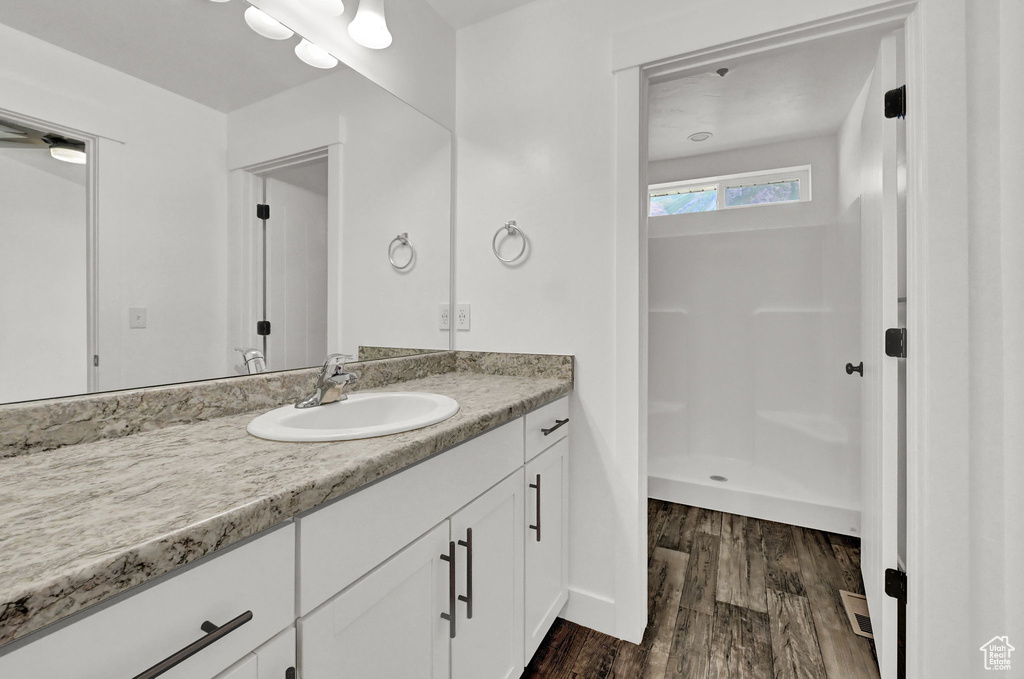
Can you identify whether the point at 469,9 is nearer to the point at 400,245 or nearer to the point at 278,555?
the point at 400,245

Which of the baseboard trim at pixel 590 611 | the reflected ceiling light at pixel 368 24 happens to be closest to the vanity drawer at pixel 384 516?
the baseboard trim at pixel 590 611

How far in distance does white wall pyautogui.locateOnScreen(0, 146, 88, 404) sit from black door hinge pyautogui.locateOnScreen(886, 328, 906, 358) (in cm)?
196

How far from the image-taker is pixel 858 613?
5.34 feet

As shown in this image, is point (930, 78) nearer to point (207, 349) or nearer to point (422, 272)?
point (422, 272)

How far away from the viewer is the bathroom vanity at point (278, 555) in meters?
0.44

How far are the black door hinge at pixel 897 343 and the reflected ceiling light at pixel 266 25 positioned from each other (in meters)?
1.91

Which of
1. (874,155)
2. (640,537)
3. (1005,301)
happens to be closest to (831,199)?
(874,155)

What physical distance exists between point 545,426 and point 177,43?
1362 mm

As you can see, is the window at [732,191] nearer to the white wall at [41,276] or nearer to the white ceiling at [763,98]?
the white ceiling at [763,98]

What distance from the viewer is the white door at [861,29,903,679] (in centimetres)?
127

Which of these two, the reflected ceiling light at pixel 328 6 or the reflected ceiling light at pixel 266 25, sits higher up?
the reflected ceiling light at pixel 328 6

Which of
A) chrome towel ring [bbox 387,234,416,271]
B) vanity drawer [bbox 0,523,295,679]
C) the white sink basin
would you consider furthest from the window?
vanity drawer [bbox 0,523,295,679]

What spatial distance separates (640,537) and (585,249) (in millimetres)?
1021

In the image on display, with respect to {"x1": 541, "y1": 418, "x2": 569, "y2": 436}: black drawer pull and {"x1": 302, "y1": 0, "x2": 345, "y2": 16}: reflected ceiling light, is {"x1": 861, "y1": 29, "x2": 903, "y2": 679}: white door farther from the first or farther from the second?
{"x1": 302, "y1": 0, "x2": 345, "y2": 16}: reflected ceiling light
